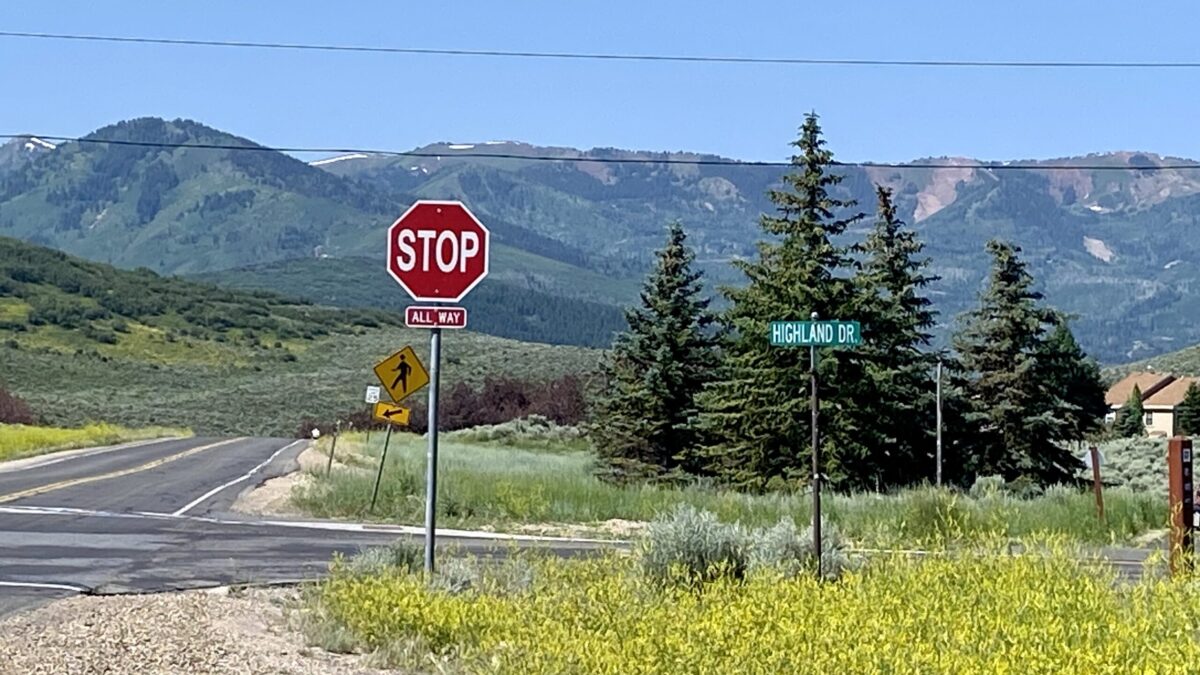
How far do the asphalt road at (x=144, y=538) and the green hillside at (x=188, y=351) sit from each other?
4426 centimetres

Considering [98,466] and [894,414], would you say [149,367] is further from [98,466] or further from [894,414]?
[894,414]

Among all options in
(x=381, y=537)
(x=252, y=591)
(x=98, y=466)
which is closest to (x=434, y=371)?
(x=252, y=591)

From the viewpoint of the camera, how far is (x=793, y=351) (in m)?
31.8

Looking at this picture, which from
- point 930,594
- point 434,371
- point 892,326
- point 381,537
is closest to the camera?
point 930,594

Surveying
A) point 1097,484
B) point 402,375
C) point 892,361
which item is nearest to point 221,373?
point 892,361

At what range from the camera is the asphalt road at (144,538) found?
557 inches

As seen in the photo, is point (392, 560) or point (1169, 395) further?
point (1169, 395)

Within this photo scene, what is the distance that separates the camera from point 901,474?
3428 centimetres

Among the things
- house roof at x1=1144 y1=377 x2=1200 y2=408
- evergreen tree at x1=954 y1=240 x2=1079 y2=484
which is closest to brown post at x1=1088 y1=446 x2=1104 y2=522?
evergreen tree at x1=954 y1=240 x2=1079 y2=484

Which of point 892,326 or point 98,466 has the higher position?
point 892,326

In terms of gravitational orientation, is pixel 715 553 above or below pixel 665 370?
below

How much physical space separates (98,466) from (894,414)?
58.0 feet

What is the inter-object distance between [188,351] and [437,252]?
320ft

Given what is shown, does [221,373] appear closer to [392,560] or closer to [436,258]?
[392,560]
